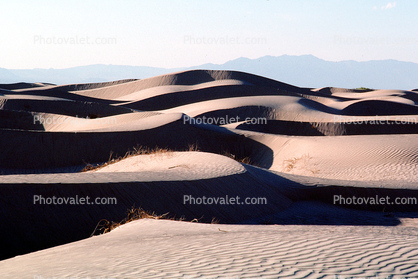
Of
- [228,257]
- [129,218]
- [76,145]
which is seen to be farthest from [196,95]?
[228,257]

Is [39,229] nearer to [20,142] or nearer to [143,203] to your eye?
[143,203]

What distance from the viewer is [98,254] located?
4.00 m

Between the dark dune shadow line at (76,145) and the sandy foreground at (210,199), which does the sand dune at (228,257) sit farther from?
the dark dune shadow line at (76,145)

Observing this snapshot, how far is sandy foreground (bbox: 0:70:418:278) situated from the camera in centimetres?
330

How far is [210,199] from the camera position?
7.81 metres

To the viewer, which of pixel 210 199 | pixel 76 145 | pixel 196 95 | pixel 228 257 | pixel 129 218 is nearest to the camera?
pixel 228 257

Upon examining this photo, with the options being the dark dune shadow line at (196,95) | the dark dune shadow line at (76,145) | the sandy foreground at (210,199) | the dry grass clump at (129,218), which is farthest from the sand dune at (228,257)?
the dark dune shadow line at (196,95)

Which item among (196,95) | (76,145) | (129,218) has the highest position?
(196,95)

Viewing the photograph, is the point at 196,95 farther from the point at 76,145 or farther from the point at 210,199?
the point at 210,199

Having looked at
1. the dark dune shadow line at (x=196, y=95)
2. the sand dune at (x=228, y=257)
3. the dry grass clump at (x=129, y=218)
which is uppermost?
the dark dune shadow line at (x=196, y=95)

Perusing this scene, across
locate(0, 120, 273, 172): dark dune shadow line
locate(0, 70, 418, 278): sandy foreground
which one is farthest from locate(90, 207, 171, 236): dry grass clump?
locate(0, 120, 273, 172): dark dune shadow line

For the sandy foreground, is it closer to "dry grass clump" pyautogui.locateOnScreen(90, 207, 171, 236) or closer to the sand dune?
the sand dune

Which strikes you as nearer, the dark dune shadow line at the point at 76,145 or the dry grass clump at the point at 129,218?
the dry grass clump at the point at 129,218

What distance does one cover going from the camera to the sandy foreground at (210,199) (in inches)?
130
